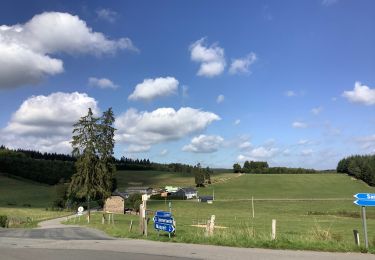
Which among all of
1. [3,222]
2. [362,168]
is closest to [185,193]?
[362,168]

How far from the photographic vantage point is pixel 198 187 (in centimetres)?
14075

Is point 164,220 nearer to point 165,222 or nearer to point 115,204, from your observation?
point 165,222

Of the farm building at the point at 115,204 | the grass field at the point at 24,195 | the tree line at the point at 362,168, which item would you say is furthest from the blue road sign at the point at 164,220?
the tree line at the point at 362,168

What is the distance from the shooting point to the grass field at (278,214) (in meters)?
18.4

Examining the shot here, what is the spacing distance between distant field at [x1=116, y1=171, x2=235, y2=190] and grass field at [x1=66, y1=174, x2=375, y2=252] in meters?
9.38

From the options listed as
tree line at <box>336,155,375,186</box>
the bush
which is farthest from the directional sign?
tree line at <box>336,155,375,186</box>

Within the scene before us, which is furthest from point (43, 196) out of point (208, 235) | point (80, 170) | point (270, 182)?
point (208, 235)

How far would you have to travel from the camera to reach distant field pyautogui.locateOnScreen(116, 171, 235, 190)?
145 meters

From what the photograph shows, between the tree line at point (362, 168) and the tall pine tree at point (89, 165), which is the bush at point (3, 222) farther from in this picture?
the tree line at point (362, 168)

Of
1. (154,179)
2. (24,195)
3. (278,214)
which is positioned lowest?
(278,214)

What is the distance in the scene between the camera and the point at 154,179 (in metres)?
156

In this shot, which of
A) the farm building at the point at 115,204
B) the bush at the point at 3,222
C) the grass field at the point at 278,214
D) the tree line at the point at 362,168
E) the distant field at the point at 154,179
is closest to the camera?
the grass field at the point at 278,214

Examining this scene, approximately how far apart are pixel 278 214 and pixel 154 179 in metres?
79.4

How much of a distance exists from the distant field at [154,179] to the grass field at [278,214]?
938 centimetres
